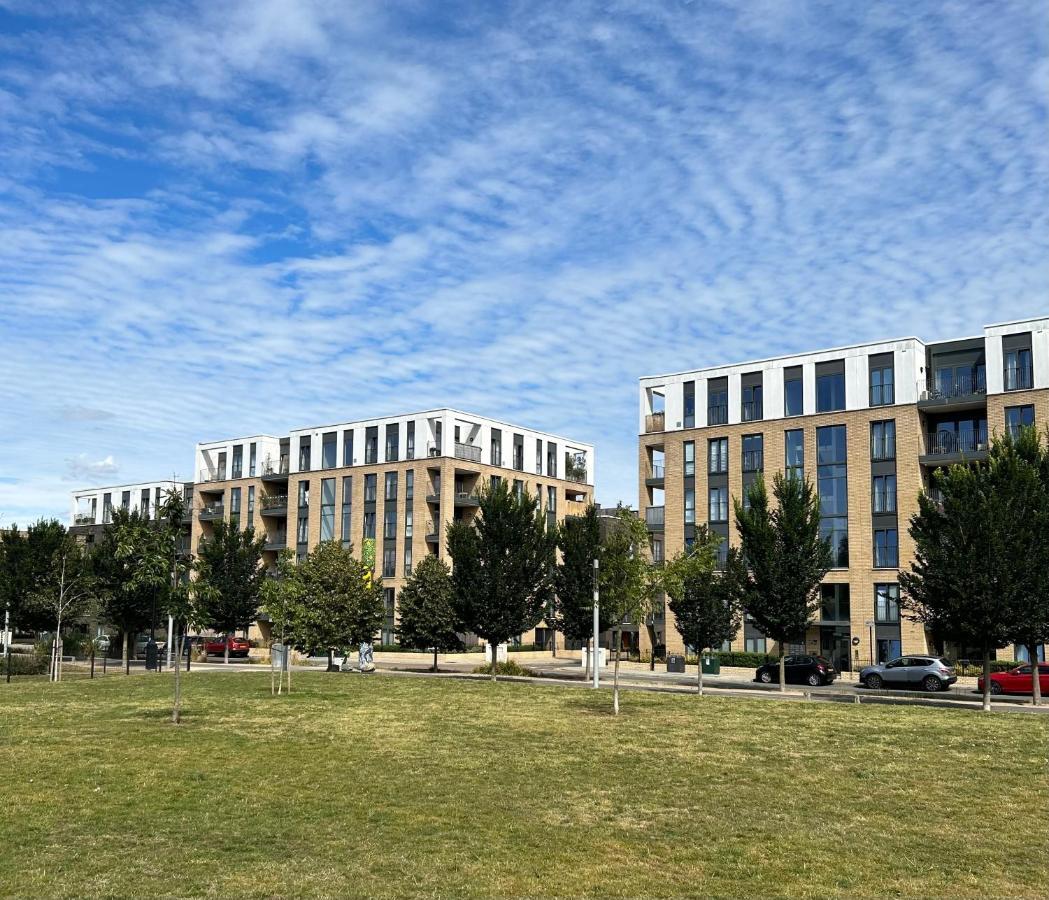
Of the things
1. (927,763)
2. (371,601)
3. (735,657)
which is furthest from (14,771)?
(735,657)

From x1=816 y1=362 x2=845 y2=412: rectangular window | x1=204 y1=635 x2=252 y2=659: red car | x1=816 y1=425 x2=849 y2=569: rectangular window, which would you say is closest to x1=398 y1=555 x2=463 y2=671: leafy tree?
x1=204 y1=635 x2=252 y2=659: red car

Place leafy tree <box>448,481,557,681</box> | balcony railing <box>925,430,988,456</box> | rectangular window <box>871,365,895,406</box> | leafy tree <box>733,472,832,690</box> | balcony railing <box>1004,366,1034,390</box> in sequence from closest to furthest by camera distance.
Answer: leafy tree <box>733,472,832,690</box> → leafy tree <box>448,481,557,681</box> → balcony railing <box>1004,366,1034,390</box> → balcony railing <box>925,430,988,456</box> → rectangular window <box>871,365,895,406</box>

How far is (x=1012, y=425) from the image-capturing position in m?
52.8

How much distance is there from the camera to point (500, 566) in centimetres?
4291

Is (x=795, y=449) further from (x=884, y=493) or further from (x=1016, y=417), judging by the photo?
(x=1016, y=417)

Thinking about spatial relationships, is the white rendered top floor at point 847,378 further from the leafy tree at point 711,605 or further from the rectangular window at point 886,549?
the leafy tree at point 711,605

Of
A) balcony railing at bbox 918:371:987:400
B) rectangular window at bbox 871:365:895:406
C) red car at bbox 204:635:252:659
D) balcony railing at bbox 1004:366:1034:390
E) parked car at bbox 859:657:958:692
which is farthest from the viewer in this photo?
red car at bbox 204:635:252:659

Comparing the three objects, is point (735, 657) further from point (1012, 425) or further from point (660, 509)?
point (1012, 425)

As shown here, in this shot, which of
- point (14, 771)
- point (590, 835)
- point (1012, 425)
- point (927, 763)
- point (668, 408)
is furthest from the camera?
point (668, 408)

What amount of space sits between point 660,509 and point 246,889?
57432 millimetres

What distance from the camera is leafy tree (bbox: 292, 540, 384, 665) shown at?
41656 millimetres

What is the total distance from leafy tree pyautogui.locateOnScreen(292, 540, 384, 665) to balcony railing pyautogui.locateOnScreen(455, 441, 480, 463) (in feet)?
110

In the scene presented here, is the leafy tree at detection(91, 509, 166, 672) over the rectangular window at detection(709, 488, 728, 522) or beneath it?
beneath

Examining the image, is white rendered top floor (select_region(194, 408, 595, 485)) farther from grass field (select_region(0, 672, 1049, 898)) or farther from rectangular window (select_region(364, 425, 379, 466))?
grass field (select_region(0, 672, 1049, 898))
